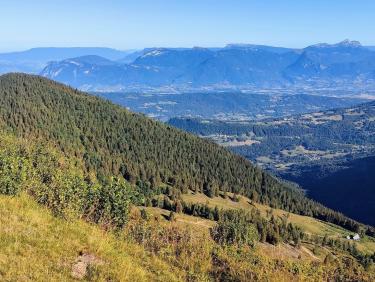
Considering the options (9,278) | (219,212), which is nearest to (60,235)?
(9,278)

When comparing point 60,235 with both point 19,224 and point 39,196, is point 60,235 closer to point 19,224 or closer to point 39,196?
point 19,224

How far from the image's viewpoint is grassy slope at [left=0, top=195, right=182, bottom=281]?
20.3 meters

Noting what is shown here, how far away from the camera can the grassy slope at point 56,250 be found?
20328 mm

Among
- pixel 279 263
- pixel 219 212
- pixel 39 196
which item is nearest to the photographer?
pixel 279 263

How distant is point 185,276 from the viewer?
23.9 metres

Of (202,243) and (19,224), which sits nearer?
(19,224)

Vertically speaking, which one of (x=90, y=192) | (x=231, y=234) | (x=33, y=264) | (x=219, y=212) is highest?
(x=33, y=264)

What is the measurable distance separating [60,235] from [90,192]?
27.2 meters

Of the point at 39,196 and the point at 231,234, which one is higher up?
the point at 39,196

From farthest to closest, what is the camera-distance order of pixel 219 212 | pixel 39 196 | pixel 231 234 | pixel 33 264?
pixel 219 212 < pixel 231 234 < pixel 39 196 < pixel 33 264

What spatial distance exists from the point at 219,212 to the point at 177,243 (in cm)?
13328

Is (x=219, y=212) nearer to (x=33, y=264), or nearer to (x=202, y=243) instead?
(x=202, y=243)

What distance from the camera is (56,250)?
2275 centimetres

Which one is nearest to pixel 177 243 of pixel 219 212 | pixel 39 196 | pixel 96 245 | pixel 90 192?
pixel 96 245
